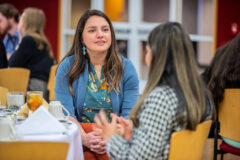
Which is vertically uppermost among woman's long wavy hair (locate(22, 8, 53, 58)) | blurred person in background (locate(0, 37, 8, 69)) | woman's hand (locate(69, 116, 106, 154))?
woman's long wavy hair (locate(22, 8, 53, 58))

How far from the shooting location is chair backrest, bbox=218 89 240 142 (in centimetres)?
267

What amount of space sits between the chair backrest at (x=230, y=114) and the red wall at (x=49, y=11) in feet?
15.3

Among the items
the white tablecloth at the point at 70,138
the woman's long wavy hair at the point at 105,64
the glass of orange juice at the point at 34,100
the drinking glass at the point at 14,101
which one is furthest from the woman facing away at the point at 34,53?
the white tablecloth at the point at 70,138

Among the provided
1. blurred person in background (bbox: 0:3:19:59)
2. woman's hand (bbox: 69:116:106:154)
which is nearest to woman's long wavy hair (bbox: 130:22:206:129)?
woman's hand (bbox: 69:116:106:154)

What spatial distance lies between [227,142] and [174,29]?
4.66ft

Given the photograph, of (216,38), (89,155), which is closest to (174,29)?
(89,155)

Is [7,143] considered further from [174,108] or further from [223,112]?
[223,112]

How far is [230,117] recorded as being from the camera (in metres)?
2.75

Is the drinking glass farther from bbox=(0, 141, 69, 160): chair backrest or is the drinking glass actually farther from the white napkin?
bbox=(0, 141, 69, 160): chair backrest

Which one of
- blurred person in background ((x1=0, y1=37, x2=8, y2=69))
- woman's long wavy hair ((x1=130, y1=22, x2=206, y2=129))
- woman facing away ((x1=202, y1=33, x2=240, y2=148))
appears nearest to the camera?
woman's long wavy hair ((x1=130, y1=22, x2=206, y2=129))

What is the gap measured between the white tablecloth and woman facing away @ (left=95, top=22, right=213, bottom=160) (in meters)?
0.23

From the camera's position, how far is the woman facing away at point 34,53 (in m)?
4.48

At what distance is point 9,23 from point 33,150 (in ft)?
12.3

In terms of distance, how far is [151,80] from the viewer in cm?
174
